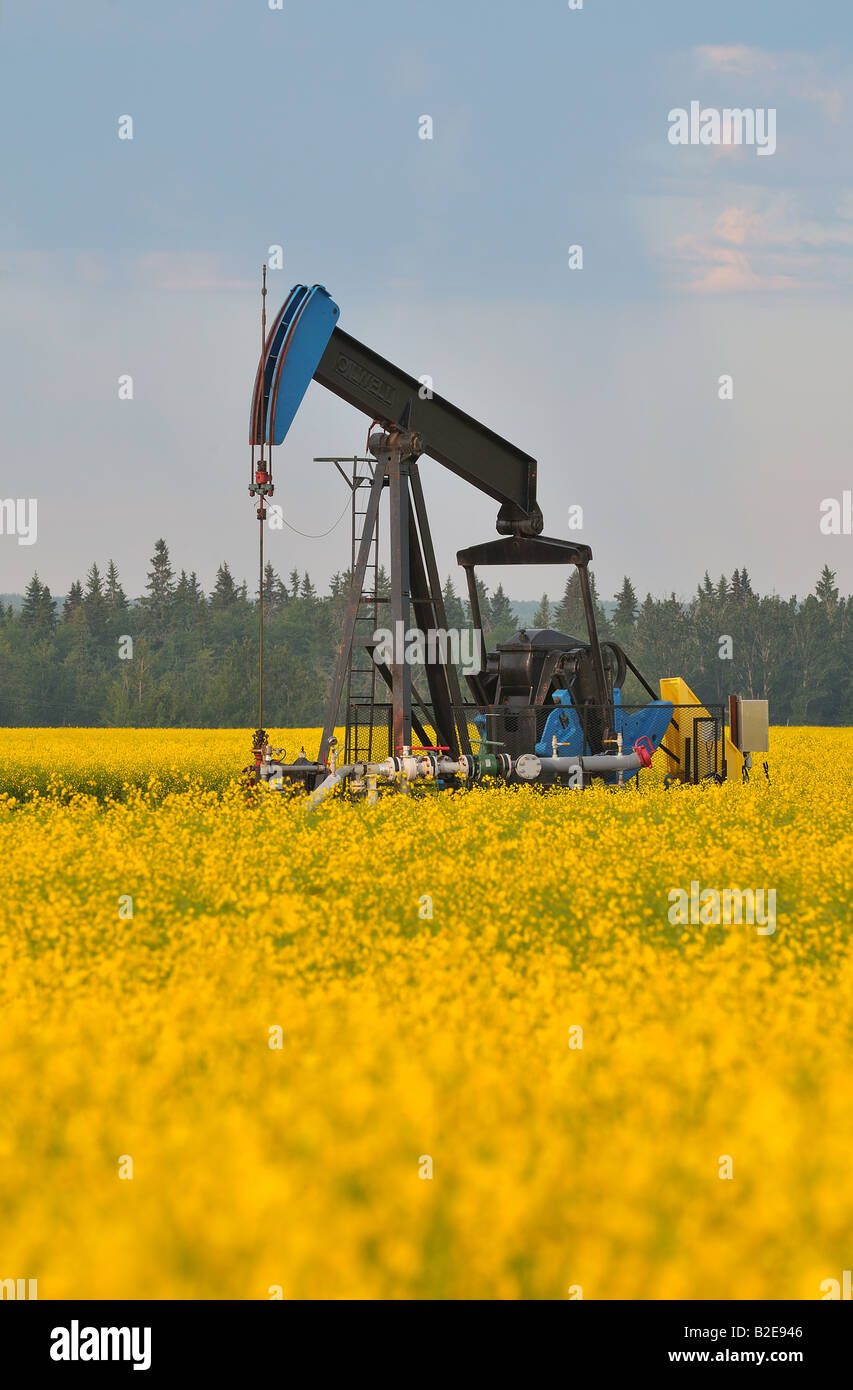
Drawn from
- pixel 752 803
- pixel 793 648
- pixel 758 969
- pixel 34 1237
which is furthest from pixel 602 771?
pixel 793 648

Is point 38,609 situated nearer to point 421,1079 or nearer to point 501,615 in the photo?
point 501,615

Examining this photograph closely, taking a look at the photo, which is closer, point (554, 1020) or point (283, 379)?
point (554, 1020)

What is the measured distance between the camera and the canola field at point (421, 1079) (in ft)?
11.8

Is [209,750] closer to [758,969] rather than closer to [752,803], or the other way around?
[752,803]

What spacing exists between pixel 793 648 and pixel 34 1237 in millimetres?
96862

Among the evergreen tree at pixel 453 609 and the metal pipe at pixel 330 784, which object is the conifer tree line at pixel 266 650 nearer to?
the evergreen tree at pixel 453 609

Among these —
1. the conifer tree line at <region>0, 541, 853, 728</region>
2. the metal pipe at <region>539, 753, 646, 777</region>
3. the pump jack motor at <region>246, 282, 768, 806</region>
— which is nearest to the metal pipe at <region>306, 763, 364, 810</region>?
the pump jack motor at <region>246, 282, 768, 806</region>

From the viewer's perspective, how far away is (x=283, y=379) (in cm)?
1587

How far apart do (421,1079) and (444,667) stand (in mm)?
13436

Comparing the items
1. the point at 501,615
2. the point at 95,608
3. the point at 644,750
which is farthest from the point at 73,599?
the point at 644,750

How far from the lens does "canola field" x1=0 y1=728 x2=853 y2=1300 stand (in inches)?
142

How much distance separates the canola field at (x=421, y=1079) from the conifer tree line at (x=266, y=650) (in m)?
63.3

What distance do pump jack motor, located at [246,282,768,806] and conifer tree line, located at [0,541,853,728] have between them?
5209cm
